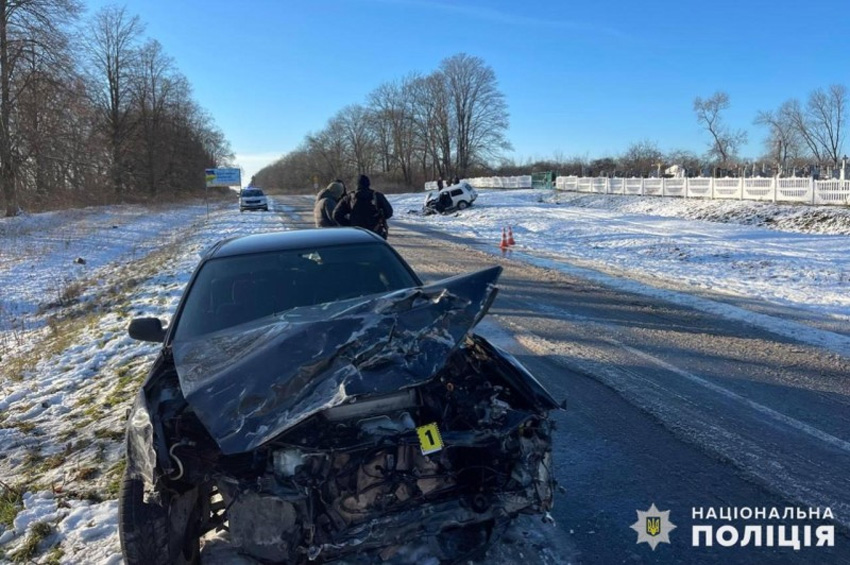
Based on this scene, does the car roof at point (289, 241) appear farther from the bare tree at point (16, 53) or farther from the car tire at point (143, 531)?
the bare tree at point (16, 53)

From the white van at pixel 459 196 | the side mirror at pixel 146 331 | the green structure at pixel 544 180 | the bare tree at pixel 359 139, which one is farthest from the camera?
the bare tree at pixel 359 139

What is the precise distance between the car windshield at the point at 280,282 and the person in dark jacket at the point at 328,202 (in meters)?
6.40

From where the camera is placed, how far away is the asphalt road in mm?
3152

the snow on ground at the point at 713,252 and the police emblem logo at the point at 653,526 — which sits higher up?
the snow on ground at the point at 713,252

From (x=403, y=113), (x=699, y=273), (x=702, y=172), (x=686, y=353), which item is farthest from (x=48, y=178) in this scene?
(x=403, y=113)

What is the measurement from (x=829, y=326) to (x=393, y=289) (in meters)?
6.50

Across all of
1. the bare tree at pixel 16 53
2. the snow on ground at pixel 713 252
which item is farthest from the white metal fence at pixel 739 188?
the bare tree at pixel 16 53

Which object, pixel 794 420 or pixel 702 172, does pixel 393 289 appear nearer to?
pixel 794 420

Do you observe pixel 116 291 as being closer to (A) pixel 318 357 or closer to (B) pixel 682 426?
(A) pixel 318 357

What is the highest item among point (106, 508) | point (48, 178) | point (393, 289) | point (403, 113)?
point (403, 113)

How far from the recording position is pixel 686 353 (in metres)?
6.35

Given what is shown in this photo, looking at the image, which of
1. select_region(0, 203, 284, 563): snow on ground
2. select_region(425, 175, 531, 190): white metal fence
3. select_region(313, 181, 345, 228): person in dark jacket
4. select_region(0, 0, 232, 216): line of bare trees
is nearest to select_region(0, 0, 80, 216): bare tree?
select_region(0, 0, 232, 216): line of bare trees

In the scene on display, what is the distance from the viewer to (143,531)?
2.61 m

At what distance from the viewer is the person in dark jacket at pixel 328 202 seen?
10.8 metres
